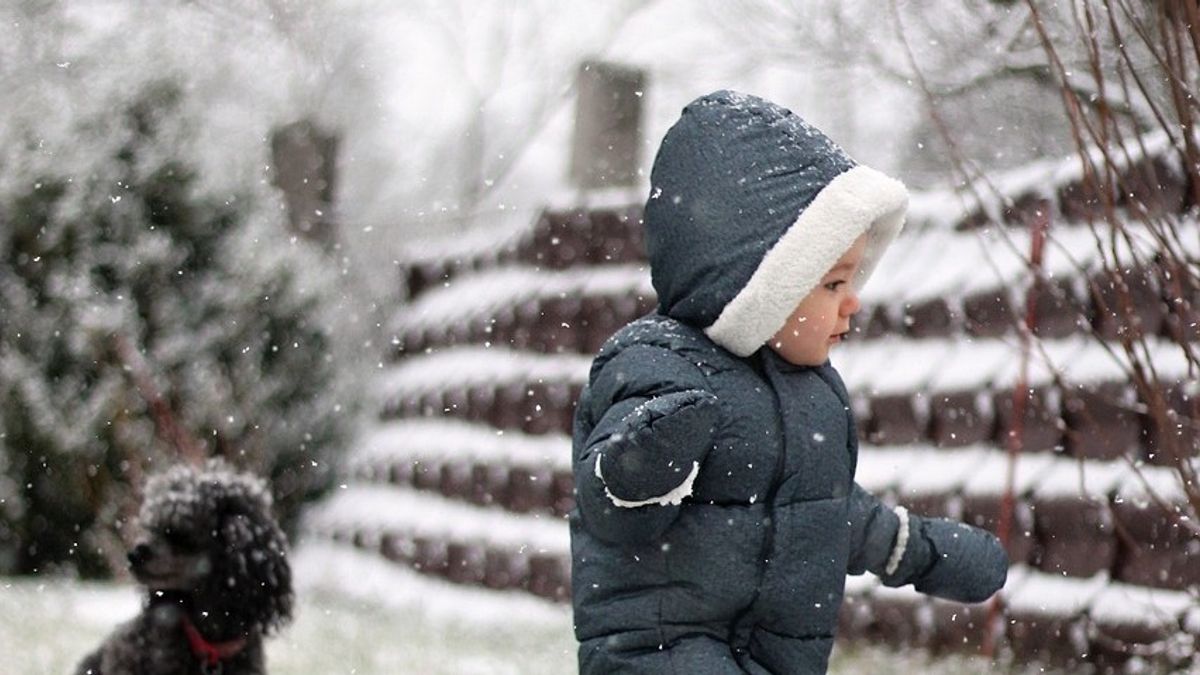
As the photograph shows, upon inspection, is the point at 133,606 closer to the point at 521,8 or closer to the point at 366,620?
the point at 366,620

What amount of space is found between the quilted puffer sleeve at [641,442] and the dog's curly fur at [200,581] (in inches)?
94.2

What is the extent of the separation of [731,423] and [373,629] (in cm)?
590

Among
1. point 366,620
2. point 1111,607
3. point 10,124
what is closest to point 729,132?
point 1111,607

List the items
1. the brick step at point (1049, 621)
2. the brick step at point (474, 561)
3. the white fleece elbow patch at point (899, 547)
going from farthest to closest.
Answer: the brick step at point (474, 561) < the brick step at point (1049, 621) < the white fleece elbow patch at point (899, 547)

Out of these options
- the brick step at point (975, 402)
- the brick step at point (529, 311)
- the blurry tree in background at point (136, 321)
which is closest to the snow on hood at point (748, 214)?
the brick step at point (975, 402)

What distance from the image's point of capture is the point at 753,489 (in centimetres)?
282

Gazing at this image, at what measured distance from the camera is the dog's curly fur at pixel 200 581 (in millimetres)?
4848

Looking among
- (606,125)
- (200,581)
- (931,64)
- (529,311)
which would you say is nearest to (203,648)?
(200,581)

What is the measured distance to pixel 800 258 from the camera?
9.28 ft

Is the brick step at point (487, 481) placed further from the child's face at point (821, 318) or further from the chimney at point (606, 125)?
the child's face at point (821, 318)

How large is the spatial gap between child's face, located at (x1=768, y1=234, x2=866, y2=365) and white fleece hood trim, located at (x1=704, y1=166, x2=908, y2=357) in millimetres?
55

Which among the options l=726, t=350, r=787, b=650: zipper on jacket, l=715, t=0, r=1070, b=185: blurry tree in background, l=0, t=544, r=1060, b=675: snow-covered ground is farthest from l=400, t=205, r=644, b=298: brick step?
l=726, t=350, r=787, b=650: zipper on jacket

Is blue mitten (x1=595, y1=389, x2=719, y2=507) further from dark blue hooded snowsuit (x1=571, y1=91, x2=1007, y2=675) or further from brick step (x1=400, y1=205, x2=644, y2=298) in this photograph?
brick step (x1=400, y1=205, x2=644, y2=298)

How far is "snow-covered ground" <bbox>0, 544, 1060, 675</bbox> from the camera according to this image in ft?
22.8
